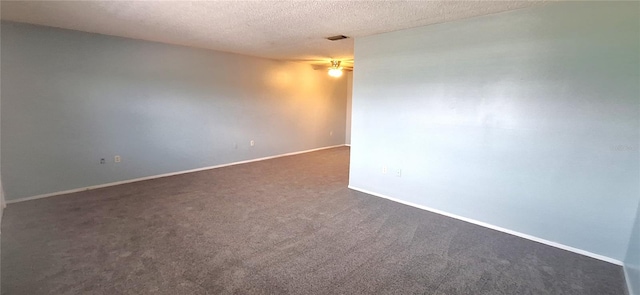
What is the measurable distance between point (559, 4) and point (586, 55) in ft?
1.65

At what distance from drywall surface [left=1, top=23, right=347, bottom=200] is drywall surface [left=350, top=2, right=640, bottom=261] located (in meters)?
2.97

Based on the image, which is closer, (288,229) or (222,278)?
(222,278)

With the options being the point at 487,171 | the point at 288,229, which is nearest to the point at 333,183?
the point at 288,229

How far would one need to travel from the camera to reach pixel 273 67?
6.14m

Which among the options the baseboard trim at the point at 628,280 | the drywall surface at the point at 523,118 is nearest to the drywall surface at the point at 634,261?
the baseboard trim at the point at 628,280

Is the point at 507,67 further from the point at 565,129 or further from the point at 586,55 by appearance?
the point at 565,129

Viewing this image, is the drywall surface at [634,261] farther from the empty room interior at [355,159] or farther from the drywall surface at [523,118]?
the drywall surface at [523,118]

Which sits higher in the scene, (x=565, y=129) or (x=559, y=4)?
(x=559, y=4)

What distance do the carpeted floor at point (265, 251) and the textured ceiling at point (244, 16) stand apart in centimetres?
216

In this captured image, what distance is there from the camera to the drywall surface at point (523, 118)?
2.31 m

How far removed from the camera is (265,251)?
8.05ft

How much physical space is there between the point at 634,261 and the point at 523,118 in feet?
4.42

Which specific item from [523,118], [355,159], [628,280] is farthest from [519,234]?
[355,159]

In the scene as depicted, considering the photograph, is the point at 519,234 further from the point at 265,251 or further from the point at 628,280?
the point at 265,251
